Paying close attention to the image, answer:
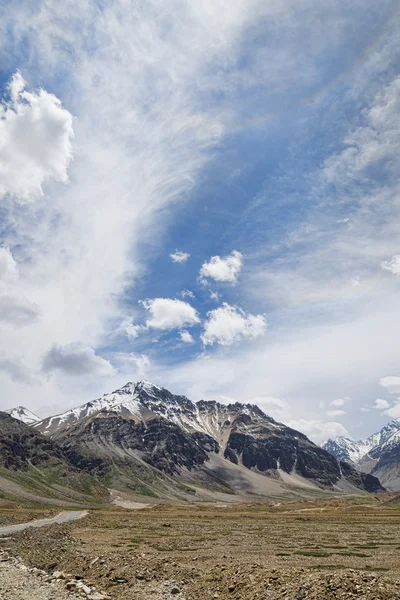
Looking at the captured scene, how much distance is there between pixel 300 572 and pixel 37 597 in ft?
51.5

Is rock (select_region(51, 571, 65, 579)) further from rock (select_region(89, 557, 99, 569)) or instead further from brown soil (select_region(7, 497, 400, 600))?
rock (select_region(89, 557, 99, 569))

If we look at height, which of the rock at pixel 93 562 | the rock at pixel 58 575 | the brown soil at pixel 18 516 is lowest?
the brown soil at pixel 18 516

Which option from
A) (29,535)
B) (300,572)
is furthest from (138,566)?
(29,535)

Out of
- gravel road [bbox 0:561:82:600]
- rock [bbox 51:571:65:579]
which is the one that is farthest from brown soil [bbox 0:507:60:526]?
rock [bbox 51:571:65:579]

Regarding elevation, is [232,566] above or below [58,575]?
above

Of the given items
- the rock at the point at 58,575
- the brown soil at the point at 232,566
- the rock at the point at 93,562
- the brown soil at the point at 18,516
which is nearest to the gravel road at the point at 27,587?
the rock at the point at 58,575

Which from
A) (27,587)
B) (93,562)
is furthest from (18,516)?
(27,587)

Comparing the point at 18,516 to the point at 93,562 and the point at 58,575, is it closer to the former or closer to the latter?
the point at 93,562

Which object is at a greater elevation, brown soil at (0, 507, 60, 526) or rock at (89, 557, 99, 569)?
rock at (89, 557, 99, 569)

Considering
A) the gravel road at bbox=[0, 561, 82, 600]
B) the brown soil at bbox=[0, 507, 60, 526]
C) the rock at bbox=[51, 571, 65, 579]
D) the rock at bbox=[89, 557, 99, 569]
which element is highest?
the rock at bbox=[89, 557, 99, 569]

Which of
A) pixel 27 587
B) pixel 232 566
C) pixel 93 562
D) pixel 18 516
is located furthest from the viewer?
pixel 18 516

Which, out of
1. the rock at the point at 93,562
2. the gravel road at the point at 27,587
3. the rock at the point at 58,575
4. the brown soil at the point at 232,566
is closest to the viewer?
the brown soil at the point at 232,566

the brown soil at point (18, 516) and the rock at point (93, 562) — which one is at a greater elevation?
the rock at point (93, 562)

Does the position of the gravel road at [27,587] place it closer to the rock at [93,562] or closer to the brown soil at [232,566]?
the brown soil at [232,566]
